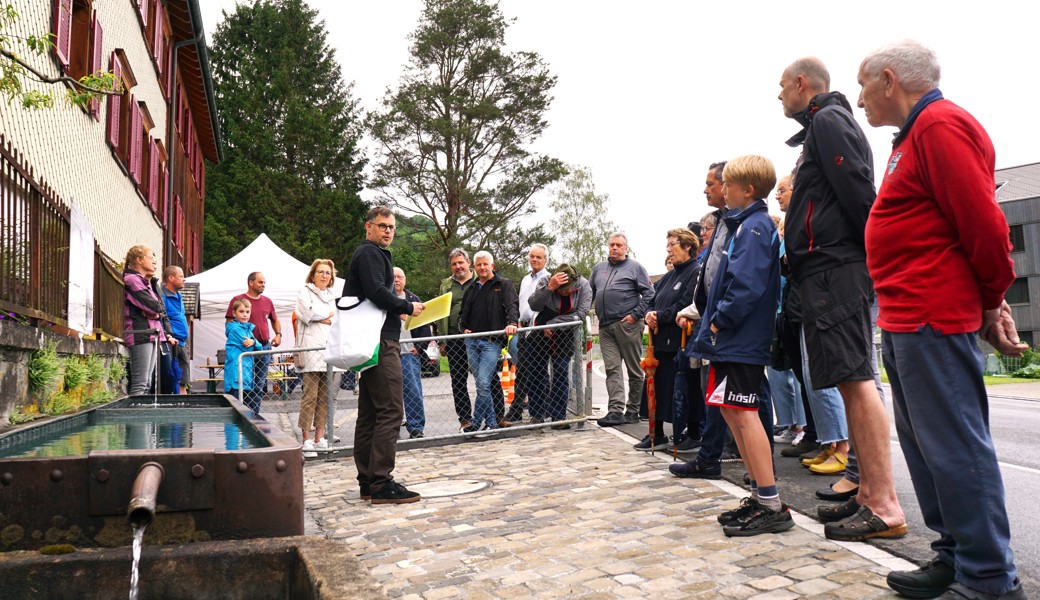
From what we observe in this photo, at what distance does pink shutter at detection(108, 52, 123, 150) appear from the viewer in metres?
13.6

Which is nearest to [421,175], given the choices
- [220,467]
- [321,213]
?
[321,213]

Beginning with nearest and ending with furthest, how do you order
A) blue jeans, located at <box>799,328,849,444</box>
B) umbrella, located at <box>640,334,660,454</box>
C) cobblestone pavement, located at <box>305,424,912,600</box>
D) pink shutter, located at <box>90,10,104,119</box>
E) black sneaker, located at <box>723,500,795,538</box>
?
cobblestone pavement, located at <box>305,424,912,600</box>, black sneaker, located at <box>723,500,795,538</box>, blue jeans, located at <box>799,328,849,444</box>, umbrella, located at <box>640,334,660,454</box>, pink shutter, located at <box>90,10,104,119</box>

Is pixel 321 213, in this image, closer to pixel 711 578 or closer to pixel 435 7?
pixel 435 7

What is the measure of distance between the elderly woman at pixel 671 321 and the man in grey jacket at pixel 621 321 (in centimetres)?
151

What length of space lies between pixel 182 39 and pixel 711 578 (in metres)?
24.3

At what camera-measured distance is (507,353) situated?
9.50 meters

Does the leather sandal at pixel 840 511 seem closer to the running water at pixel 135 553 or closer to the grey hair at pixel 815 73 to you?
the grey hair at pixel 815 73

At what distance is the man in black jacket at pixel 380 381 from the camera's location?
599cm

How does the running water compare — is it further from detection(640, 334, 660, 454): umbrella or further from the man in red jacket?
detection(640, 334, 660, 454): umbrella

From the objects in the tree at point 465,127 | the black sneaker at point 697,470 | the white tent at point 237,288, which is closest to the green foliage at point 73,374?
the black sneaker at point 697,470

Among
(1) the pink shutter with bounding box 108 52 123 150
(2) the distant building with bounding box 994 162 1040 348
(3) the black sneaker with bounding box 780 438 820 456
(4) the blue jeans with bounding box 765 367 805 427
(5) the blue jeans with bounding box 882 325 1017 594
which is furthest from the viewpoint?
(2) the distant building with bounding box 994 162 1040 348

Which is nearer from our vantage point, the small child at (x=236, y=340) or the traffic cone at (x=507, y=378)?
the traffic cone at (x=507, y=378)

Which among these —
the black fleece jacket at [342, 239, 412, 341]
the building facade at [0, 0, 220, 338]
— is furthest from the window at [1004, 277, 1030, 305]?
the black fleece jacket at [342, 239, 412, 341]

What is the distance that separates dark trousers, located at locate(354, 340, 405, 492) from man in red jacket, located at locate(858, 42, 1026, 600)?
349 centimetres
